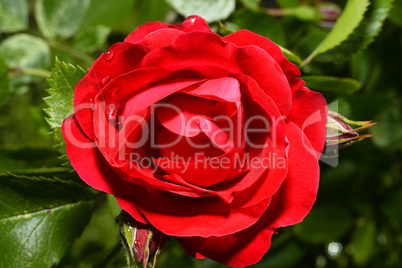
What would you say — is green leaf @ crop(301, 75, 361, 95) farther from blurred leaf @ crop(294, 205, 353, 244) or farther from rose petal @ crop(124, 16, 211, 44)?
blurred leaf @ crop(294, 205, 353, 244)

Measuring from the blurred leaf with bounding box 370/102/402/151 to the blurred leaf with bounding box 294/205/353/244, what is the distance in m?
0.15

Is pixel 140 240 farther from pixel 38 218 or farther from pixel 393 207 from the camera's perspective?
pixel 393 207

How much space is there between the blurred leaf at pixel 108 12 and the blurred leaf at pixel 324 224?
53 cm

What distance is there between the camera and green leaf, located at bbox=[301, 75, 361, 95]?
456mm

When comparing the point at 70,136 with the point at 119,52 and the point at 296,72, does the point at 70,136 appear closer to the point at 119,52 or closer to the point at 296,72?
the point at 119,52

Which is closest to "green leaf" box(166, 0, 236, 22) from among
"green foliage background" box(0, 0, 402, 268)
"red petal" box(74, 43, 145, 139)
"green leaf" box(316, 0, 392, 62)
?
"green foliage background" box(0, 0, 402, 268)

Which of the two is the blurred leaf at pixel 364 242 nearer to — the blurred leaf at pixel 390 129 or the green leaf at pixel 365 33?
the blurred leaf at pixel 390 129

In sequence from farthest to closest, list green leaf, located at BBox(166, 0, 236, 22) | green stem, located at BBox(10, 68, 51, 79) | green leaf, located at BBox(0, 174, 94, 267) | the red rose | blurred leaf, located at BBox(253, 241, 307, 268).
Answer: blurred leaf, located at BBox(253, 241, 307, 268) → green stem, located at BBox(10, 68, 51, 79) → green leaf, located at BBox(166, 0, 236, 22) → green leaf, located at BBox(0, 174, 94, 267) → the red rose

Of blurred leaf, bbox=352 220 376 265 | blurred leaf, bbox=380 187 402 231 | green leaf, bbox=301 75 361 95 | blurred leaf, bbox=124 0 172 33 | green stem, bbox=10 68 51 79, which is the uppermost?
green leaf, bbox=301 75 361 95

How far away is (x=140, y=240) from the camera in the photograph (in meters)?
0.32

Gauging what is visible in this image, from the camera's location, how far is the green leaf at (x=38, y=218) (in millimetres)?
420

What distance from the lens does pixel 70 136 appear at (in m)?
0.32

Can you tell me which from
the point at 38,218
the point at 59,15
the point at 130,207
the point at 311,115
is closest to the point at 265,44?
the point at 311,115

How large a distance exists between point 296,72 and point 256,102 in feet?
0.14
